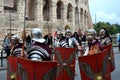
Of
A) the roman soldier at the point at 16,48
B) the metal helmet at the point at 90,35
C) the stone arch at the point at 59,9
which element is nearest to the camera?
the metal helmet at the point at 90,35

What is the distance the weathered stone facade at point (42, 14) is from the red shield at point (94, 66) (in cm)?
2054

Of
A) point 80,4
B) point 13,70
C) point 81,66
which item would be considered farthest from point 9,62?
point 80,4

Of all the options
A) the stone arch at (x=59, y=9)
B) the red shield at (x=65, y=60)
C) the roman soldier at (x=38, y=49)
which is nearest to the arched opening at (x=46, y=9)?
the stone arch at (x=59, y=9)

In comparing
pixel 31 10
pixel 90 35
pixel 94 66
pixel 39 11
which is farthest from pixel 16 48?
pixel 31 10

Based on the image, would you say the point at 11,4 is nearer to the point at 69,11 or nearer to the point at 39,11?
the point at 39,11

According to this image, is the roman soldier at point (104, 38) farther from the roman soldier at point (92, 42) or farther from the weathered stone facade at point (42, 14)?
the weathered stone facade at point (42, 14)

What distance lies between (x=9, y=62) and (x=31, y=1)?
30.0 m

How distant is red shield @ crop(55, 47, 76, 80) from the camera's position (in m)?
10.4

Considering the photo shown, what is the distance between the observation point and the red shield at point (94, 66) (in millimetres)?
7777

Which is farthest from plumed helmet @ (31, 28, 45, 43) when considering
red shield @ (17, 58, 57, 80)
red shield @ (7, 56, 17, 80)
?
red shield @ (7, 56, 17, 80)

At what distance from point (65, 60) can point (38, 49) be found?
343 cm

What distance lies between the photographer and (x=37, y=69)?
684 centimetres

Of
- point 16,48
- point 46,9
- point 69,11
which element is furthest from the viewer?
point 69,11

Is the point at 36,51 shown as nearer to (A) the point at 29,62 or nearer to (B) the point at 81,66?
(A) the point at 29,62
